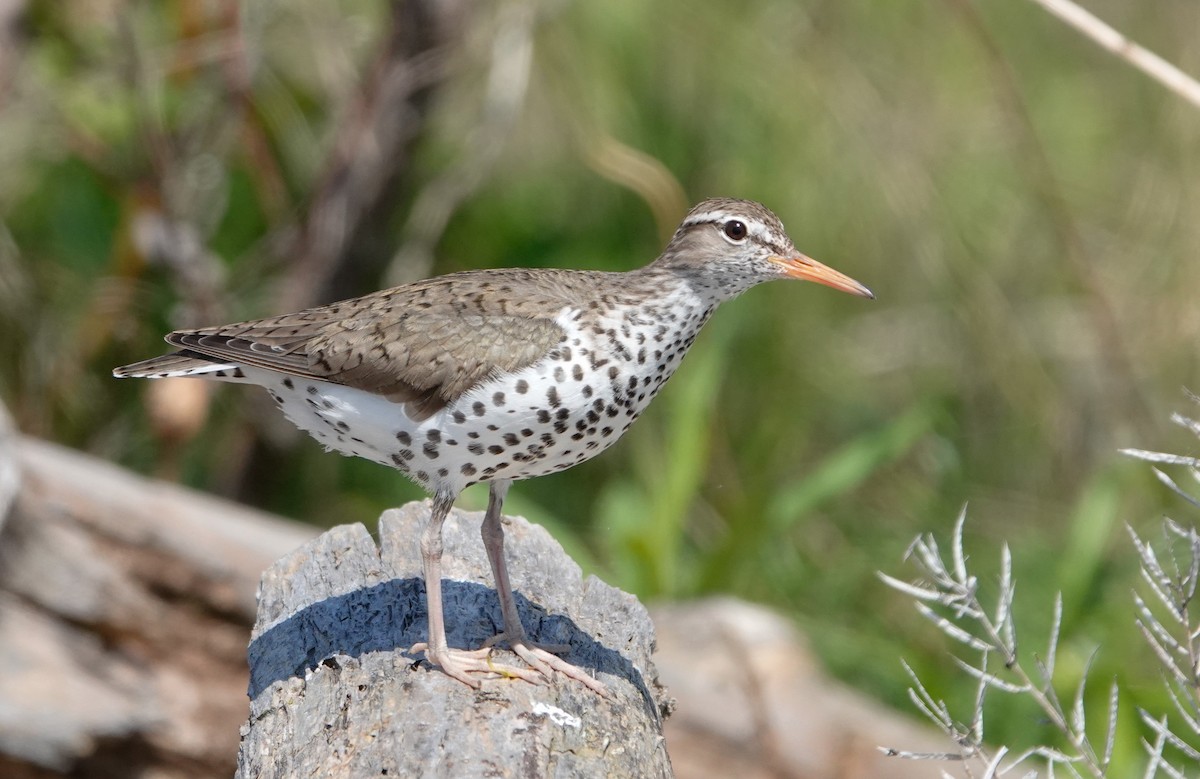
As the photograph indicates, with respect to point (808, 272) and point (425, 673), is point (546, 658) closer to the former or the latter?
point (425, 673)

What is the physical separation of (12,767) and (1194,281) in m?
9.81

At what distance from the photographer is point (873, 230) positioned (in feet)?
39.0

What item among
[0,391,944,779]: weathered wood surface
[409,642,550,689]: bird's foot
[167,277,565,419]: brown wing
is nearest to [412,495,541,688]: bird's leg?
[409,642,550,689]: bird's foot

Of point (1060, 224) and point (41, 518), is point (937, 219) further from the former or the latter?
point (41, 518)

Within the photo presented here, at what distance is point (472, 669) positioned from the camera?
16.6 feet

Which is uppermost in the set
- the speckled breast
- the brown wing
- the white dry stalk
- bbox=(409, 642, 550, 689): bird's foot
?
the white dry stalk

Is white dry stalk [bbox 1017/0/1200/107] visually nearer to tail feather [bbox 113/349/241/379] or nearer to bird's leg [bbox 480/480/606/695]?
bird's leg [bbox 480/480/606/695]

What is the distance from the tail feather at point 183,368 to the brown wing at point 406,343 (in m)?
0.07

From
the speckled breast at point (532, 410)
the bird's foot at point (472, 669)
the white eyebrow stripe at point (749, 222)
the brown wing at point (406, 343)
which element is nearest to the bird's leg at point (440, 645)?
the bird's foot at point (472, 669)

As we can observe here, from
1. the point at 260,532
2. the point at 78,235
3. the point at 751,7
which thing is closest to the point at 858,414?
the point at 751,7

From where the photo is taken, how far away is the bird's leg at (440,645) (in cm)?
503

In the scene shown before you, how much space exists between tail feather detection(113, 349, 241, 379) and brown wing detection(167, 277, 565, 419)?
0.07 m

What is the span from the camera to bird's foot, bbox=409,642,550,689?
497 cm

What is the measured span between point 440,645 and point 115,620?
3.65 m
